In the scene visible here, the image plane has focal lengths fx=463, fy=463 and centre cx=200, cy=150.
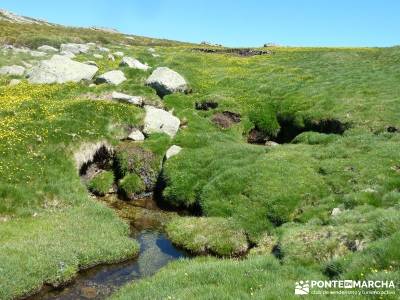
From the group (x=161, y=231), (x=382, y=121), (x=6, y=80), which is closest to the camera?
(x=161, y=231)

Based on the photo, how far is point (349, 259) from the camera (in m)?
16.0

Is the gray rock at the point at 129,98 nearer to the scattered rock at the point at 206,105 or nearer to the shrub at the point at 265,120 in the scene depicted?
the scattered rock at the point at 206,105

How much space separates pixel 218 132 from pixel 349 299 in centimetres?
2788

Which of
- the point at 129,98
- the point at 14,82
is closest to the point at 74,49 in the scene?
the point at 14,82

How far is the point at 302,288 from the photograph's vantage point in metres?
15.0

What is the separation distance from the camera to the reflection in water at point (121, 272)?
2033 cm

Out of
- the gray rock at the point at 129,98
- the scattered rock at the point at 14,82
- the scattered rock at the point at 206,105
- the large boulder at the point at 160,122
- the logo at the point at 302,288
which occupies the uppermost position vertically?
the scattered rock at the point at 14,82

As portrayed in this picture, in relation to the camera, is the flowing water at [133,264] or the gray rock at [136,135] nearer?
the flowing water at [133,264]

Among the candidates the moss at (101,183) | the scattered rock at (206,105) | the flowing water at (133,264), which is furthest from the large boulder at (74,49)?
the flowing water at (133,264)

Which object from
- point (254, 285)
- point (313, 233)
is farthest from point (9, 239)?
point (313, 233)

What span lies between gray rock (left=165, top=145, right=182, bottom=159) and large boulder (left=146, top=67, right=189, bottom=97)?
483 inches

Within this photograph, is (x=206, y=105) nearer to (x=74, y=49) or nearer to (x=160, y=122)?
(x=160, y=122)

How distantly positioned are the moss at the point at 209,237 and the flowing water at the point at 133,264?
637 mm

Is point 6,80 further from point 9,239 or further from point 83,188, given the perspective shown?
point 9,239
